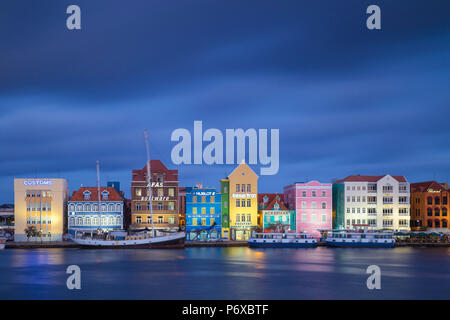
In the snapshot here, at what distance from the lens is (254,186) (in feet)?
331

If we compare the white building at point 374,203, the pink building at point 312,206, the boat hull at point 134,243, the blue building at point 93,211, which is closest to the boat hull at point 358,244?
the pink building at point 312,206

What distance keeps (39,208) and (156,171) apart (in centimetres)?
1986

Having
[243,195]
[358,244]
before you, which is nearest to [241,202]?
[243,195]

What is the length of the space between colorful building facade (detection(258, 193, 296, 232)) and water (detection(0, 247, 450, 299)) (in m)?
16.0

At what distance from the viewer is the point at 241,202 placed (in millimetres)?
100312

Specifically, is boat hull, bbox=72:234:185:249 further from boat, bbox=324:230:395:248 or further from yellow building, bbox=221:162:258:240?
boat, bbox=324:230:395:248

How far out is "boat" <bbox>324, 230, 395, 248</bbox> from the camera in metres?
98.0

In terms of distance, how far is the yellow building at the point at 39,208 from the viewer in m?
97.8

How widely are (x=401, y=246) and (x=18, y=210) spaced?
64493 millimetres

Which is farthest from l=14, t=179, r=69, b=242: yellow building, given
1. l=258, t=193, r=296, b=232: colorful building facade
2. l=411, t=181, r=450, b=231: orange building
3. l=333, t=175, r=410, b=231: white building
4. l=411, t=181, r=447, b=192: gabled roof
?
l=411, t=181, r=447, b=192: gabled roof

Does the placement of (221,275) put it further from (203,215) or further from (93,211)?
(93,211)
